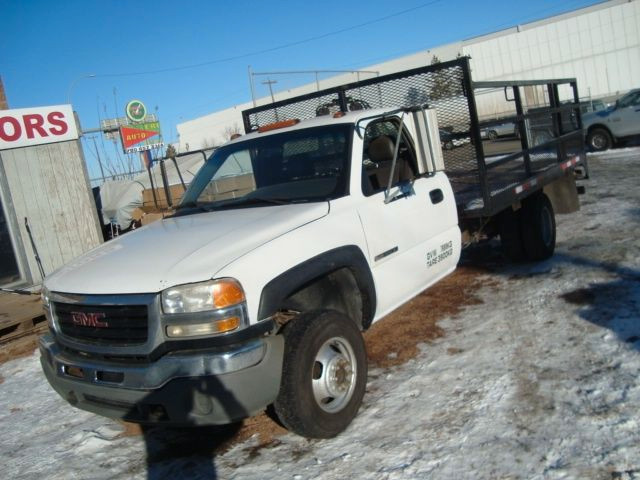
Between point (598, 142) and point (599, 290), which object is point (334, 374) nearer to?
point (599, 290)

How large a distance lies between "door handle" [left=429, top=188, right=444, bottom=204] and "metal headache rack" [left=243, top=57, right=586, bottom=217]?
1.89ft

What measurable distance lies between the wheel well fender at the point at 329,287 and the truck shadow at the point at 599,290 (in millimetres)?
1963

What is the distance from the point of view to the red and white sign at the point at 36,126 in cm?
932

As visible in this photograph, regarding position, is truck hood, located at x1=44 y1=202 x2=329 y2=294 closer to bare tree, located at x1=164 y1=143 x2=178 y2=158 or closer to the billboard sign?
bare tree, located at x1=164 y1=143 x2=178 y2=158

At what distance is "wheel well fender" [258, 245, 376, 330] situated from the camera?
322 centimetres

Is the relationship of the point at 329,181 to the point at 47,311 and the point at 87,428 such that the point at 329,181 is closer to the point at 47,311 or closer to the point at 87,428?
the point at 47,311

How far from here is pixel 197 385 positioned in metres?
2.92

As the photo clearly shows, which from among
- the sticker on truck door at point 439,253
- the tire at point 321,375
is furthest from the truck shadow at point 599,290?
the tire at point 321,375

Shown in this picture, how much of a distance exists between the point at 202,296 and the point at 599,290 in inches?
159

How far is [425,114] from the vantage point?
173 inches

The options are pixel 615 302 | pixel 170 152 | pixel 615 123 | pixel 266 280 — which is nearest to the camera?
pixel 266 280

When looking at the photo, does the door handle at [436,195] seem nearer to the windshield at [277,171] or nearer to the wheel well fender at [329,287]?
the windshield at [277,171]

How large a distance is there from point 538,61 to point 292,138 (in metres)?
48.9

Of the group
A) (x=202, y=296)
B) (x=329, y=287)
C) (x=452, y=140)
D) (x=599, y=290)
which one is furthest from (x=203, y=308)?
(x=599, y=290)
